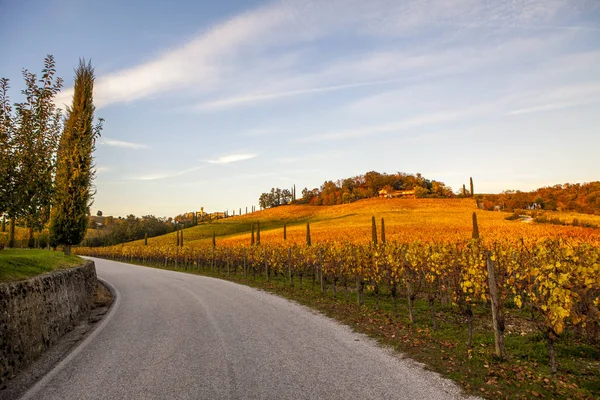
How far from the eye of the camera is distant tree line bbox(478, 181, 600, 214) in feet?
209

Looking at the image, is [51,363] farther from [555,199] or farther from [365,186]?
[365,186]

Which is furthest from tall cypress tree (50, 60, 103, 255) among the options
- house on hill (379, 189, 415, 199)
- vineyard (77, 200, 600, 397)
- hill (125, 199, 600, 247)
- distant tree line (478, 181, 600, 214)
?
house on hill (379, 189, 415, 199)

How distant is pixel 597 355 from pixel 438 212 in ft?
218

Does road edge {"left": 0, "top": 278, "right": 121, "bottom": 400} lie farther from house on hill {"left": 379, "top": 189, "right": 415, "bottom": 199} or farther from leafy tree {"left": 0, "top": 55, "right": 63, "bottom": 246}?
house on hill {"left": 379, "top": 189, "right": 415, "bottom": 199}

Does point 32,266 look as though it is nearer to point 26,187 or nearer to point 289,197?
point 26,187

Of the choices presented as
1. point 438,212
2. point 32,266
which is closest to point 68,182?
point 32,266

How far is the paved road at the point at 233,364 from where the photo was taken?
535cm

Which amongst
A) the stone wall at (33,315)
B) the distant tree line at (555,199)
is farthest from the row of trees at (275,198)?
the stone wall at (33,315)

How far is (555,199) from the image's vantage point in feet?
235

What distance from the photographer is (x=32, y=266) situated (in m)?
9.88

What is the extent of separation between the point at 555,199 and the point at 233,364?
82677 millimetres

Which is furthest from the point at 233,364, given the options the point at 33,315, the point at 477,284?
the point at 477,284

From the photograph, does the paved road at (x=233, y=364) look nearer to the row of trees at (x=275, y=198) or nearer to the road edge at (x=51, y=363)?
the road edge at (x=51, y=363)

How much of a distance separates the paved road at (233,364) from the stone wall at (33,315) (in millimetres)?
768
